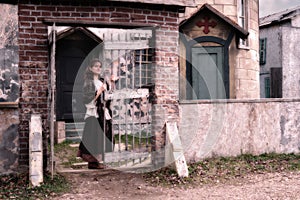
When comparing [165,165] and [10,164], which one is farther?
[165,165]

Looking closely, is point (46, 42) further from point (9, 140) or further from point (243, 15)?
point (243, 15)

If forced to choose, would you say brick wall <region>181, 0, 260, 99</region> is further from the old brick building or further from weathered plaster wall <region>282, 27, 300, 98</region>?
weathered plaster wall <region>282, 27, 300, 98</region>

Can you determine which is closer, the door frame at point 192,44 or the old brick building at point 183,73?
the old brick building at point 183,73

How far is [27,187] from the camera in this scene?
5277 mm

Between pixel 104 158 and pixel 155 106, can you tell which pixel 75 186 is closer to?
pixel 104 158

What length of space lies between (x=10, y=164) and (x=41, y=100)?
3.69 ft

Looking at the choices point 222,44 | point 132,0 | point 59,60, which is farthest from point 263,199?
point 59,60

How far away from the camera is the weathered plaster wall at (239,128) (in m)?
6.99

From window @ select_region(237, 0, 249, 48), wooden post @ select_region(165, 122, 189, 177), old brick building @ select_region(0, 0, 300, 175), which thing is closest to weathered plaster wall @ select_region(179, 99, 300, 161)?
old brick building @ select_region(0, 0, 300, 175)

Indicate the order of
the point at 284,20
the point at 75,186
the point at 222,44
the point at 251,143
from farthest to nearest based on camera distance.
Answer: the point at 284,20, the point at 222,44, the point at 251,143, the point at 75,186

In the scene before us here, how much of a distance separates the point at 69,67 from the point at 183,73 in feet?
11.9

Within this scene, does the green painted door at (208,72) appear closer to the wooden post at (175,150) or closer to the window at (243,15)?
the window at (243,15)

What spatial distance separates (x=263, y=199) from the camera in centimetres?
496

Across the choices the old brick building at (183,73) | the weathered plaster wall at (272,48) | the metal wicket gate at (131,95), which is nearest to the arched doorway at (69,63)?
the old brick building at (183,73)
